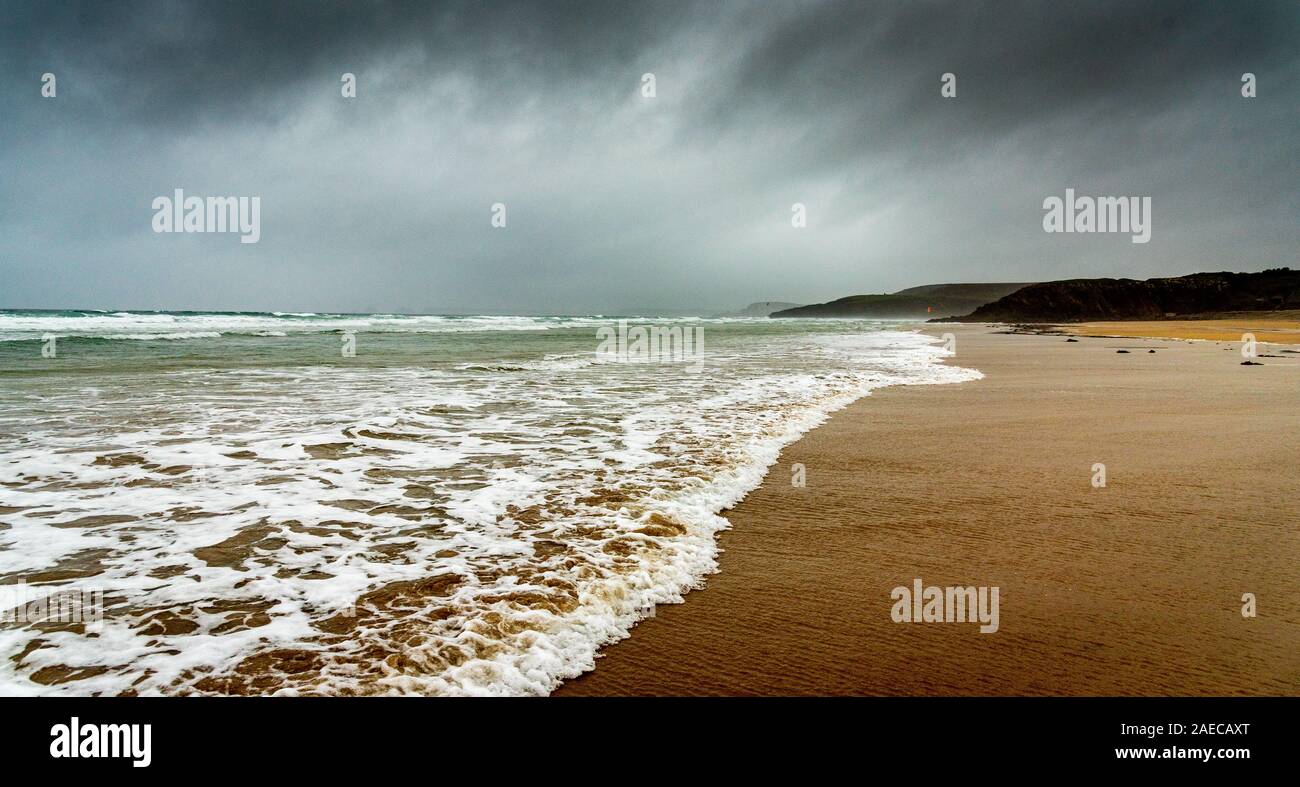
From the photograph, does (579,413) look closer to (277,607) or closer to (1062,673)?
(277,607)

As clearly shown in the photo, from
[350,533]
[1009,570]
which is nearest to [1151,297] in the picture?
[1009,570]

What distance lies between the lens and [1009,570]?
11.3 ft

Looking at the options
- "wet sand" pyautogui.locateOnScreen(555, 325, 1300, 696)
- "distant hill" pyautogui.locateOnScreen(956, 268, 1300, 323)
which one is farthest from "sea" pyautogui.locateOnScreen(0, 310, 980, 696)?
"distant hill" pyautogui.locateOnScreen(956, 268, 1300, 323)

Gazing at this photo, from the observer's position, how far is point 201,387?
1065 centimetres

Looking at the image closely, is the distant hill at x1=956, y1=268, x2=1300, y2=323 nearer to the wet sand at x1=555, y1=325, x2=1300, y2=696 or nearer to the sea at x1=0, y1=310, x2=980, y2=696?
the wet sand at x1=555, y1=325, x2=1300, y2=696

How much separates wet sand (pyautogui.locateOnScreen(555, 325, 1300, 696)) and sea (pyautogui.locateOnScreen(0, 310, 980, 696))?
0.36m

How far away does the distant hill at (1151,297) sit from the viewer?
77125mm

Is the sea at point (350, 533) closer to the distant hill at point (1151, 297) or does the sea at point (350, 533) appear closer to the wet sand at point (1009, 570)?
the wet sand at point (1009, 570)

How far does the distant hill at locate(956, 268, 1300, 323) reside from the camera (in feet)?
253

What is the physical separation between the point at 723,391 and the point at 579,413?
320 centimetres

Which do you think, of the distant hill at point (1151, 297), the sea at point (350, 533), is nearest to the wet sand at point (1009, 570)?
the sea at point (350, 533)

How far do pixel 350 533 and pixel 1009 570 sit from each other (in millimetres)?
4004

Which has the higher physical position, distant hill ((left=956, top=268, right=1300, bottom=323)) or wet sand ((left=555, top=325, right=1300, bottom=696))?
distant hill ((left=956, top=268, right=1300, bottom=323))
